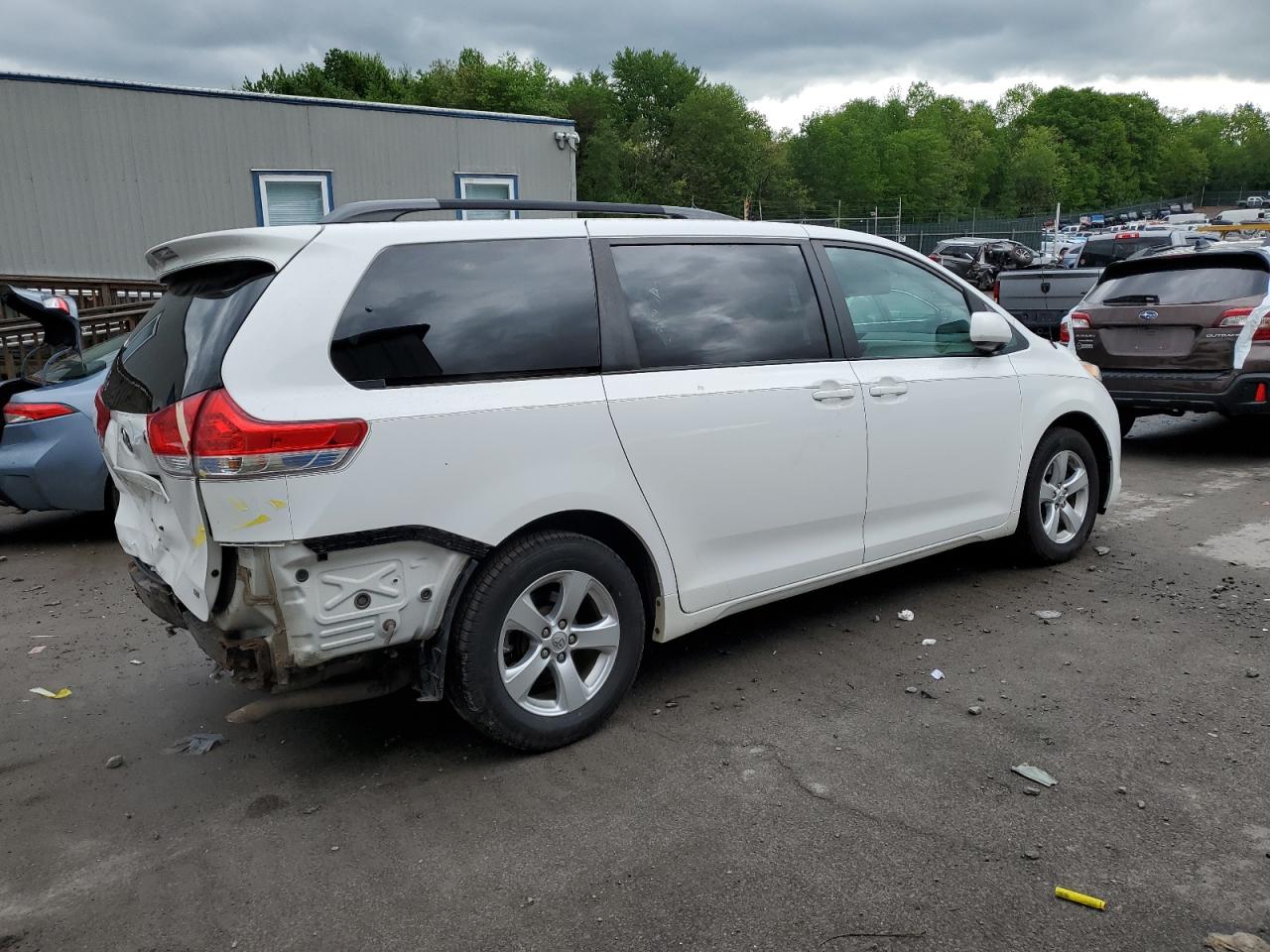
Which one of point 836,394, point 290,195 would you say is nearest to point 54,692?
point 836,394

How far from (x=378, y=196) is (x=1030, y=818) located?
50.2 ft

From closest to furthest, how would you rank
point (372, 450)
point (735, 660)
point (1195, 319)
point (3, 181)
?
point (372, 450)
point (735, 660)
point (1195, 319)
point (3, 181)

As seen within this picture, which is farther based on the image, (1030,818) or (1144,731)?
(1144,731)

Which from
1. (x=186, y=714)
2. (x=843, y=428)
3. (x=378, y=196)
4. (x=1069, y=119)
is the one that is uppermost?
(x=1069, y=119)

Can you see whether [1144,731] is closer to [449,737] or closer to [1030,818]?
[1030,818]

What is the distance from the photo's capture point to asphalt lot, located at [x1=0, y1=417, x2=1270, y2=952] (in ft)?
8.77

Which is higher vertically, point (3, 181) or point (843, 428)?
point (3, 181)

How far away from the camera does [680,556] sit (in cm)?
385

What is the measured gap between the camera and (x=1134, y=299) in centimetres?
866

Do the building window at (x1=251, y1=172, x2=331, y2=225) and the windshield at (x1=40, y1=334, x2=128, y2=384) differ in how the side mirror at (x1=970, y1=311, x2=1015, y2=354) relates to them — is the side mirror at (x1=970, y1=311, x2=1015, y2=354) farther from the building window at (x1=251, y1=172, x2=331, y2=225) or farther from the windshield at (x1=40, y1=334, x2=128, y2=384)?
the building window at (x1=251, y1=172, x2=331, y2=225)

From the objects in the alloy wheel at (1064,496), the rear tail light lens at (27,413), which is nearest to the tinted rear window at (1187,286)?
the alloy wheel at (1064,496)

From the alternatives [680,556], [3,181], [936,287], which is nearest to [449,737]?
[680,556]

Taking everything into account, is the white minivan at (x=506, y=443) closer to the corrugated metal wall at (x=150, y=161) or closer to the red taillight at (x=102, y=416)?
the red taillight at (x=102, y=416)

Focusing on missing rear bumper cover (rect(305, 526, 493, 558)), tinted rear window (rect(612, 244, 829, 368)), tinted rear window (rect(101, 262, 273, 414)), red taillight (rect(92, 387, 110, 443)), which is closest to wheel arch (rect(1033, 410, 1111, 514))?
tinted rear window (rect(612, 244, 829, 368))
